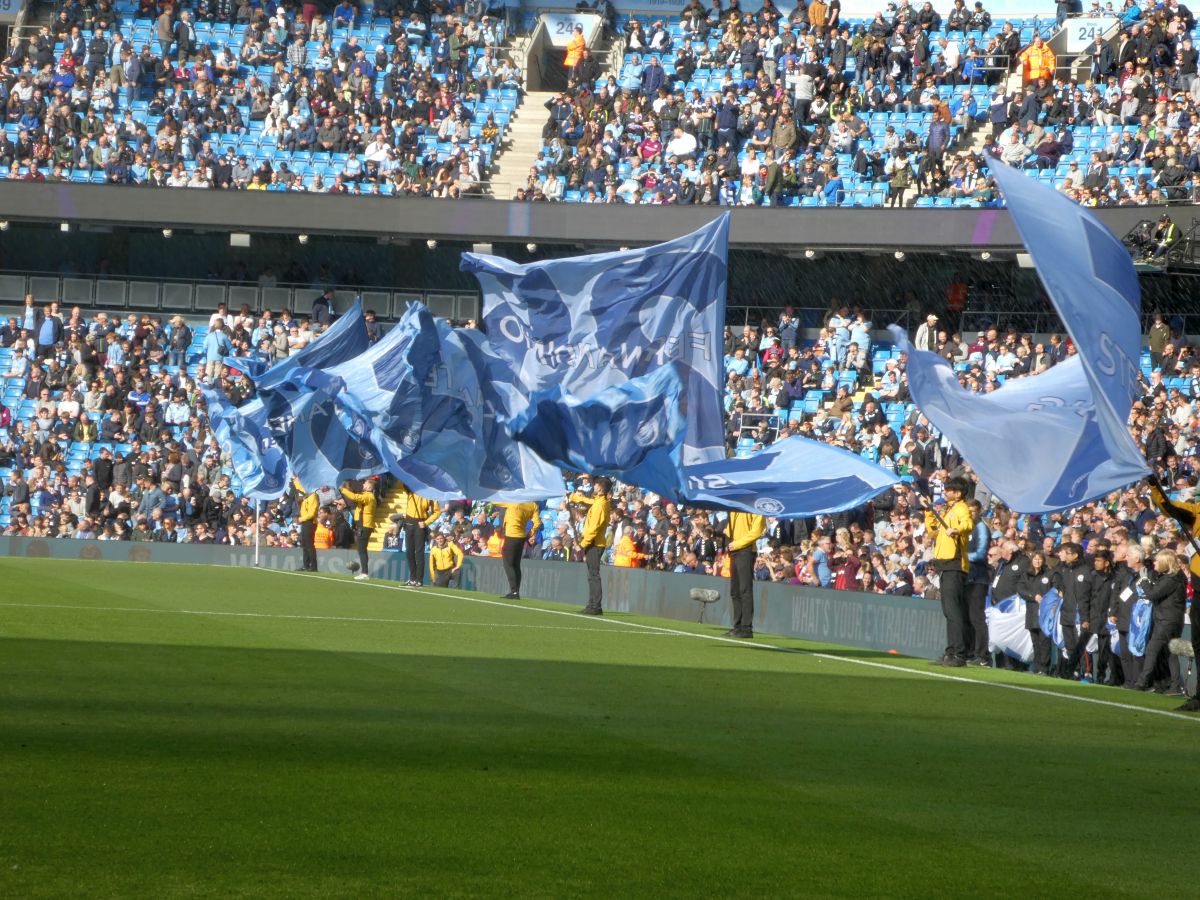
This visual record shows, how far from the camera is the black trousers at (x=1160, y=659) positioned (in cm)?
1639

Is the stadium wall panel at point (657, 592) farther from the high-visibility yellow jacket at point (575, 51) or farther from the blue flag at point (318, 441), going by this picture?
the high-visibility yellow jacket at point (575, 51)

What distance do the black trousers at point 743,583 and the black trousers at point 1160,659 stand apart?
432cm

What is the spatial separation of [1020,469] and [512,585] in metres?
12.4

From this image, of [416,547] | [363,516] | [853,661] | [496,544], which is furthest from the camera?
[496,544]

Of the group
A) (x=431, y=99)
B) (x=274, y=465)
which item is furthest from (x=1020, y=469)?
(x=431, y=99)

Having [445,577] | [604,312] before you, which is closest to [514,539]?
[445,577]

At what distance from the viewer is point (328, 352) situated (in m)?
29.1

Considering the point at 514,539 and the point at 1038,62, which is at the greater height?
the point at 1038,62

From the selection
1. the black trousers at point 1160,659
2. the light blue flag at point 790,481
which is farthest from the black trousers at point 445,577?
the black trousers at point 1160,659

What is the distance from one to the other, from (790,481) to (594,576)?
6012 mm

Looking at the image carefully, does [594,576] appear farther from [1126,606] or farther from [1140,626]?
Result: [1140,626]

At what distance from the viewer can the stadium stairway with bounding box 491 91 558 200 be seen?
136ft

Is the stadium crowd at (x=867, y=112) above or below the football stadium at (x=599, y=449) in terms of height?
above

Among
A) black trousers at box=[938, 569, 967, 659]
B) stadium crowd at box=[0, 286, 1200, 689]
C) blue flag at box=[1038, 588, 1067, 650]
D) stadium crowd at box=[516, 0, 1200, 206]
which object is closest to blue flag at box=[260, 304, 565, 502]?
stadium crowd at box=[0, 286, 1200, 689]
